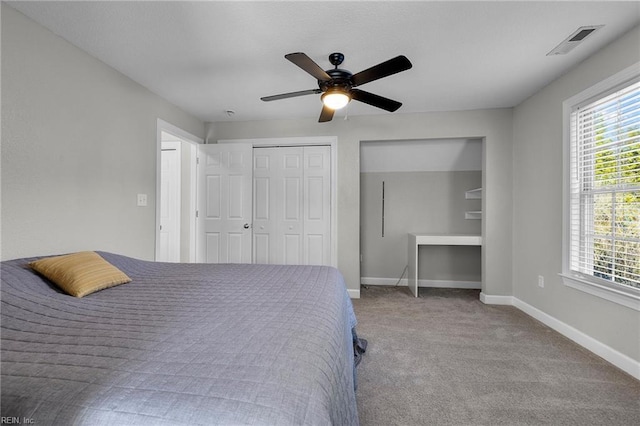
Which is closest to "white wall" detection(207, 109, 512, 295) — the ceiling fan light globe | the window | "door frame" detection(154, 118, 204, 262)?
"door frame" detection(154, 118, 204, 262)

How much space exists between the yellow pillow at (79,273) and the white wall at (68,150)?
407 millimetres

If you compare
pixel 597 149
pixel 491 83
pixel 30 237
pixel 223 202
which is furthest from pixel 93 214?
pixel 597 149

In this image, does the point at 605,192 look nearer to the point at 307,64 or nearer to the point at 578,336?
the point at 578,336

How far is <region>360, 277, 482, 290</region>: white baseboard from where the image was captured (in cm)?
446

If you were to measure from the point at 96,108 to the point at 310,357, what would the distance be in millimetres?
2779

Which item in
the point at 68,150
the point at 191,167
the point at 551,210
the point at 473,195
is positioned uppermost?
the point at 191,167

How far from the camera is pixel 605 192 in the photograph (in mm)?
2264

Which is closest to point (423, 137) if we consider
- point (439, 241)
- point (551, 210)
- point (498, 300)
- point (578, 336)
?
point (439, 241)

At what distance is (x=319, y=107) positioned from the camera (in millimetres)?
3564

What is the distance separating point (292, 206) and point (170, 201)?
192 cm

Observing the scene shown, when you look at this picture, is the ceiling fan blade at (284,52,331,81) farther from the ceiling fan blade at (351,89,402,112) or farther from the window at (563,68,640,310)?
the window at (563,68,640,310)

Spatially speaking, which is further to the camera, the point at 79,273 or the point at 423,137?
the point at 423,137

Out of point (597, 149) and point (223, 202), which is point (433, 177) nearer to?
point (597, 149)

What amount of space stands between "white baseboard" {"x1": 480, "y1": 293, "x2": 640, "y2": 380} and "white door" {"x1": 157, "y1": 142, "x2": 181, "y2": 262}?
4423mm
